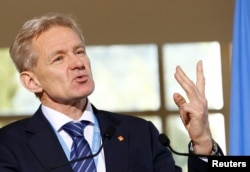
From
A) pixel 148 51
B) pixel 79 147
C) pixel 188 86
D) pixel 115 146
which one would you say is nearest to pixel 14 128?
pixel 79 147

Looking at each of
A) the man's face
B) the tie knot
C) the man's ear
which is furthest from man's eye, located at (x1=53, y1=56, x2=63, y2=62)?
the tie knot

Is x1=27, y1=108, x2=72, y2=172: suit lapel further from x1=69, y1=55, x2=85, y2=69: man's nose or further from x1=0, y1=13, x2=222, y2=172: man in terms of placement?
x1=69, y1=55, x2=85, y2=69: man's nose

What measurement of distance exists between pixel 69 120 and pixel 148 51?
3.34 metres

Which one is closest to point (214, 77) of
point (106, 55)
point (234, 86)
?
point (106, 55)

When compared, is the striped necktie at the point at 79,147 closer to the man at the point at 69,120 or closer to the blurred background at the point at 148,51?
the man at the point at 69,120

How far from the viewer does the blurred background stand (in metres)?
5.61

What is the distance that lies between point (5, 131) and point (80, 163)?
1.14 ft

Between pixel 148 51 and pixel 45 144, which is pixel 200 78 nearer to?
pixel 45 144

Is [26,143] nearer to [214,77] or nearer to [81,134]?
[81,134]

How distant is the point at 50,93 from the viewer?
2.43m

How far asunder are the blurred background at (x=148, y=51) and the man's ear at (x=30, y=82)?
313 cm

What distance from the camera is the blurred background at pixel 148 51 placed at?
561 cm

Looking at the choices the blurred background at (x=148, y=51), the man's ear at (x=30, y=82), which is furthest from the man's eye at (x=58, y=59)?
the blurred background at (x=148, y=51)

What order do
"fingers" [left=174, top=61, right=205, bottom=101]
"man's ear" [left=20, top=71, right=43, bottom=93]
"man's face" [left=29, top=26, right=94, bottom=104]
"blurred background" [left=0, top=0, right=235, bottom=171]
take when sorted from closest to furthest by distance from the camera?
"fingers" [left=174, top=61, right=205, bottom=101] < "man's face" [left=29, top=26, right=94, bottom=104] < "man's ear" [left=20, top=71, right=43, bottom=93] < "blurred background" [left=0, top=0, right=235, bottom=171]
